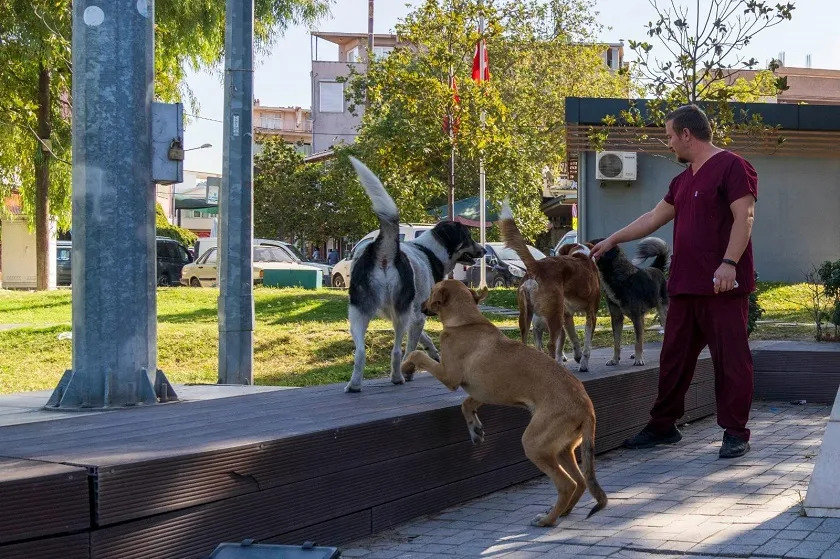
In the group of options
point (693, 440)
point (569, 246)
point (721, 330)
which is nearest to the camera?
point (721, 330)

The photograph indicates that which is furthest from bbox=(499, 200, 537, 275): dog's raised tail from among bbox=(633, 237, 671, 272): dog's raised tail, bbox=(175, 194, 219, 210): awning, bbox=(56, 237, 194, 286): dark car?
bbox=(175, 194, 219, 210): awning

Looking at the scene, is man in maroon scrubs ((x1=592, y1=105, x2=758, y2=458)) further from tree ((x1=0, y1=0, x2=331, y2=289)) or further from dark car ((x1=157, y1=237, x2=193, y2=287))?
dark car ((x1=157, y1=237, x2=193, y2=287))

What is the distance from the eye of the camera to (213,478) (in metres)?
4.06

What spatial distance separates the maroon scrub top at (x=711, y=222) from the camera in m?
6.40

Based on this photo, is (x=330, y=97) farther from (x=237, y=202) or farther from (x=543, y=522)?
(x=543, y=522)

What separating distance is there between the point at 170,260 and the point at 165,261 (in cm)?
34

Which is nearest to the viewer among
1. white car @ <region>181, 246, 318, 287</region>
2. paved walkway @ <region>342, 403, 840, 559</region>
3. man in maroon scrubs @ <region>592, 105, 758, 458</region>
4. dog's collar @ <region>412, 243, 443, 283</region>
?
paved walkway @ <region>342, 403, 840, 559</region>

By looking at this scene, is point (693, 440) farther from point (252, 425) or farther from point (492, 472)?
point (252, 425)

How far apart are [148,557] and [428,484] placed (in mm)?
2008

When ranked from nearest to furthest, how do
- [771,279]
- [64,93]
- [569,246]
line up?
1. [569,246]
2. [771,279]
3. [64,93]

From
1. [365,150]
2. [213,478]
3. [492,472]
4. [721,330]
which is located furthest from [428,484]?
[365,150]

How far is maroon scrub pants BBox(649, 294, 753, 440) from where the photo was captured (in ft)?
21.3

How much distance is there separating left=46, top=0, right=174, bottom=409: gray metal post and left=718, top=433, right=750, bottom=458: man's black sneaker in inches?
144

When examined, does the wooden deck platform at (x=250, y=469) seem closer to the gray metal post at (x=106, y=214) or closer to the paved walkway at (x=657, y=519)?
the paved walkway at (x=657, y=519)
